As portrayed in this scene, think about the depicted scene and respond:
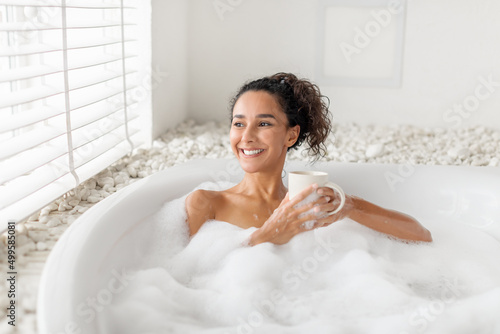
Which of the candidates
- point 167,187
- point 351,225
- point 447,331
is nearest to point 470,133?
point 351,225

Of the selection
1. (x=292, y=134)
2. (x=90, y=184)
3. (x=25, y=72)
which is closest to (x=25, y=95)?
(x=25, y=72)

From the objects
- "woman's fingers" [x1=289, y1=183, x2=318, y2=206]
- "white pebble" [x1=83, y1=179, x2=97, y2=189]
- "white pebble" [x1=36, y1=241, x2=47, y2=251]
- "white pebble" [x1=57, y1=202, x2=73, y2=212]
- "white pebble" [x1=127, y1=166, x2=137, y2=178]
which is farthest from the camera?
"white pebble" [x1=127, y1=166, x2=137, y2=178]

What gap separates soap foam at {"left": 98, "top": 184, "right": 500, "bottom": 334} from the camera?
1.44m

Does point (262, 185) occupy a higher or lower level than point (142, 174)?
higher

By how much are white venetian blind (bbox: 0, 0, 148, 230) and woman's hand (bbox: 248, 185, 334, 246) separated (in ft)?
2.51

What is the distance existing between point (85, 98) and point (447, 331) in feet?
5.88

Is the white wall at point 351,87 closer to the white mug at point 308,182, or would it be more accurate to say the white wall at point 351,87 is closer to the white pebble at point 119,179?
the white pebble at point 119,179

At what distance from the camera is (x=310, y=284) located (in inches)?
67.1

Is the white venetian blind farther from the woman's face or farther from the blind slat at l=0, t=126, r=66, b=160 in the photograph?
the woman's face

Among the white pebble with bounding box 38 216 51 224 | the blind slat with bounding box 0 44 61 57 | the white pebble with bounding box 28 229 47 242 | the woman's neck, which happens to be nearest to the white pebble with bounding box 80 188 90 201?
the white pebble with bounding box 38 216 51 224

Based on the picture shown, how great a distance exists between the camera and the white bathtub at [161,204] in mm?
1225

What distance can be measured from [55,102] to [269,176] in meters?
1.35

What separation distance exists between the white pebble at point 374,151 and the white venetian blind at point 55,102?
4.09 ft

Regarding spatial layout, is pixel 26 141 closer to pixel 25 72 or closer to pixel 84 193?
pixel 25 72
